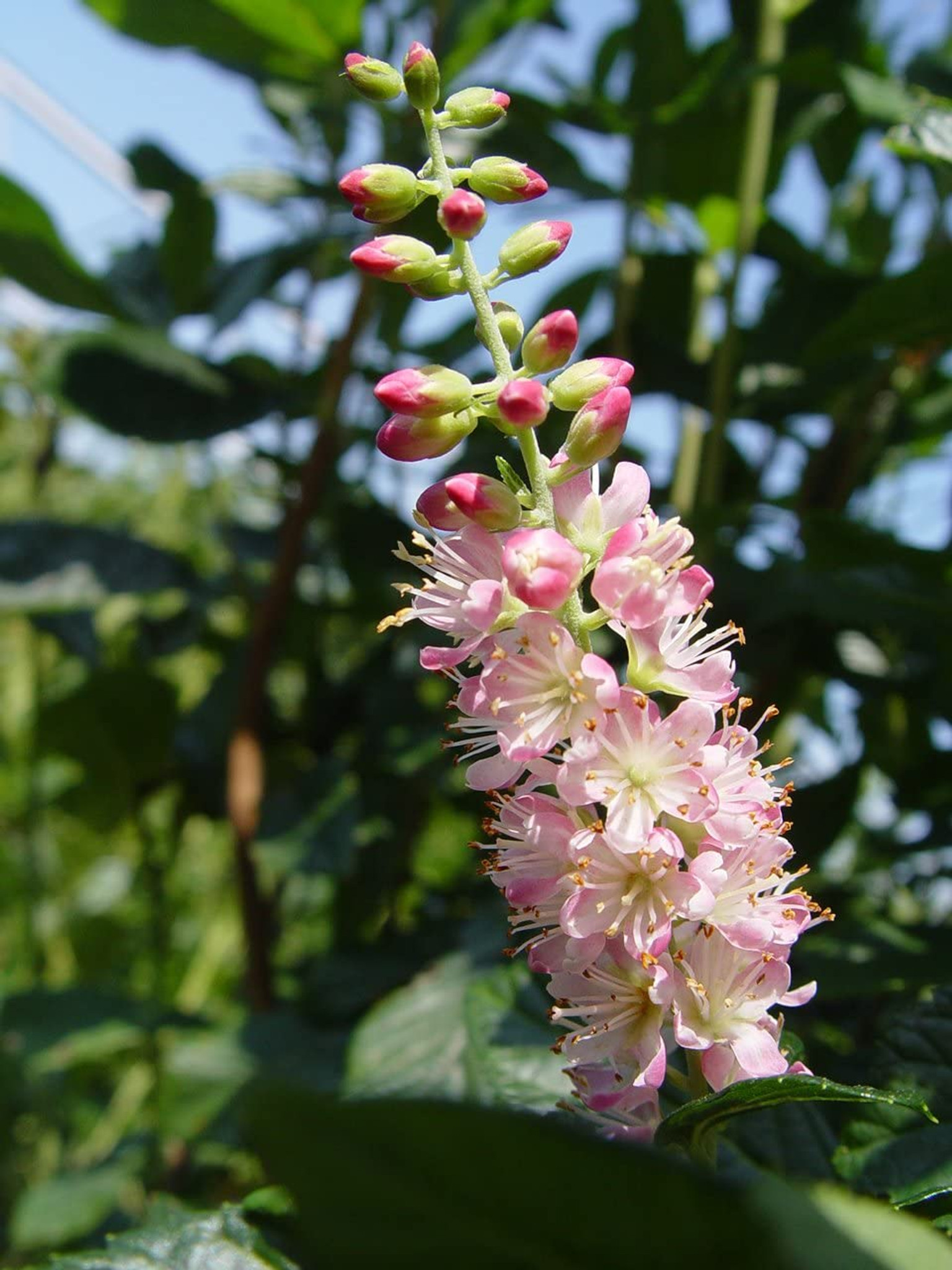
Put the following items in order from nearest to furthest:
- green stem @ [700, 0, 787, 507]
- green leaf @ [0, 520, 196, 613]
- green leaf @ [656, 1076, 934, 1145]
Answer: green leaf @ [656, 1076, 934, 1145]
green stem @ [700, 0, 787, 507]
green leaf @ [0, 520, 196, 613]

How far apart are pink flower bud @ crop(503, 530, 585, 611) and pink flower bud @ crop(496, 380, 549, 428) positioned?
0.06 meters

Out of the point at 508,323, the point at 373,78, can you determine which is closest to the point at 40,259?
the point at 373,78

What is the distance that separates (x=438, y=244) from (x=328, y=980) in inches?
31.1

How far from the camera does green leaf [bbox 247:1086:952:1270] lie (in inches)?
10.8

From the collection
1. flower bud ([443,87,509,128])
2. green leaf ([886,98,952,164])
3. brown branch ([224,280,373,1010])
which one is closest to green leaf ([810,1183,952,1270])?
flower bud ([443,87,509,128])

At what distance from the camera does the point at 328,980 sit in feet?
4.23

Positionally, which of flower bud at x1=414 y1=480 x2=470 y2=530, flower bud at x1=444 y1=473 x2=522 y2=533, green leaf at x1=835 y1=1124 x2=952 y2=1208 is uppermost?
flower bud at x1=444 y1=473 x2=522 y2=533

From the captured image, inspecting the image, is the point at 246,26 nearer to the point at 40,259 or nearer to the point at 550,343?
the point at 40,259

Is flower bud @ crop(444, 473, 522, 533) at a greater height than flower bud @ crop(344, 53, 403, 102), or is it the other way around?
flower bud @ crop(344, 53, 403, 102)

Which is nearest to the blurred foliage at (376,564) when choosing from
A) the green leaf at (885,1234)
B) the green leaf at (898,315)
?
the green leaf at (898,315)

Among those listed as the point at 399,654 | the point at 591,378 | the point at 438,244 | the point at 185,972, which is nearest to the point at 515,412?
the point at 591,378

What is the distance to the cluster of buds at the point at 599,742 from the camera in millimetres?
559

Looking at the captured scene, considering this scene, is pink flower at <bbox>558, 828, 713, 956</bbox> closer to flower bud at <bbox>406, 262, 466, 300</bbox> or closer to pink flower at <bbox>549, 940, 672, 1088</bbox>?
pink flower at <bbox>549, 940, 672, 1088</bbox>

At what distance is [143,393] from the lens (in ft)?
4.71
